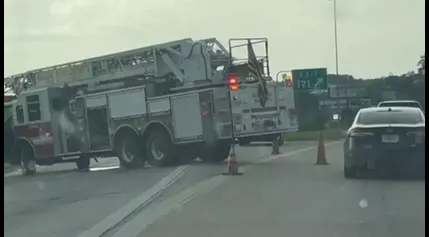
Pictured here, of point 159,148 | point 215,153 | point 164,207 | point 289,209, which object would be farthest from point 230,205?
point 215,153

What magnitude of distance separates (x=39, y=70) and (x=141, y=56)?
4.00 m

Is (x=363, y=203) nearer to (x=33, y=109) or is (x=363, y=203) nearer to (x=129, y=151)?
(x=129, y=151)

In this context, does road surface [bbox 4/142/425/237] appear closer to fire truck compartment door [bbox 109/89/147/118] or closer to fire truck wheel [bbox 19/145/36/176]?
fire truck compartment door [bbox 109/89/147/118]

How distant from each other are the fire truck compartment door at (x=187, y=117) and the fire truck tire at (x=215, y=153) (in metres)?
1.02

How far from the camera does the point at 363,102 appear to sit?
35156 millimetres

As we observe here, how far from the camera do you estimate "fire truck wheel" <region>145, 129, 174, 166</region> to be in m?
23.8

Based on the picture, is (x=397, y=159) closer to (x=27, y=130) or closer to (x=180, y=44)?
(x=180, y=44)

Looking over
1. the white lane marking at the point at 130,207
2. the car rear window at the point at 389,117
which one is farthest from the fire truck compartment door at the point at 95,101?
the car rear window at the point at 389,117

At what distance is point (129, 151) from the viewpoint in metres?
24.5

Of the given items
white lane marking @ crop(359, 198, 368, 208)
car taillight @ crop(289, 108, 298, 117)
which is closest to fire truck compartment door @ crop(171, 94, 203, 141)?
car taillight @ crop(289, 108, 298, 117)

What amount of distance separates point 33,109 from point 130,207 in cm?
1260

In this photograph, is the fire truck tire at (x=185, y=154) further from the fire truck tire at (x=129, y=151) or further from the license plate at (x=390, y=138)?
the license plate at (x=390, y=138)

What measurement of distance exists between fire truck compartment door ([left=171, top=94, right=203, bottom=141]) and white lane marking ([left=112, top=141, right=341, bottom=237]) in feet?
13.4

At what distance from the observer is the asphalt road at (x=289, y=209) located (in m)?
10.9
